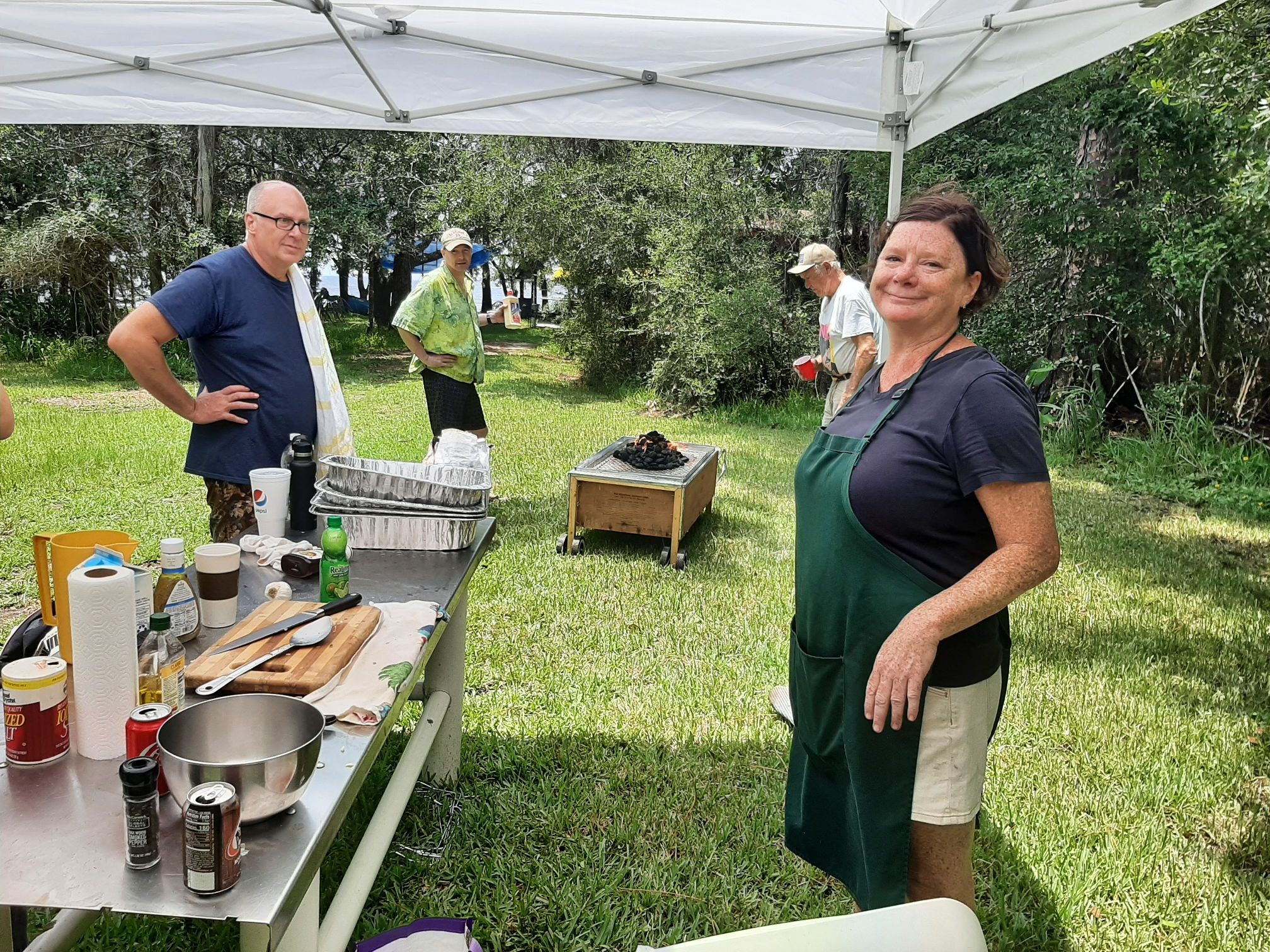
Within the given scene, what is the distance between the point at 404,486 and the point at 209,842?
1626 millimetres

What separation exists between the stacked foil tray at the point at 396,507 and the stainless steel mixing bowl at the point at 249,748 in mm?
1124

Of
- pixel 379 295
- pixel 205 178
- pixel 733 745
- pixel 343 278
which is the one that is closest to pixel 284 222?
pixel 733 745

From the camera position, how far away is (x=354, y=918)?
2023 mm

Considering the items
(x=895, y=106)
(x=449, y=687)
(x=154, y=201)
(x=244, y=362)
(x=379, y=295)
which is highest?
(x=154, y=201)

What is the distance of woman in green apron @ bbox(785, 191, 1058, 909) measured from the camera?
186 centimetres

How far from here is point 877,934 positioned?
1.22 m

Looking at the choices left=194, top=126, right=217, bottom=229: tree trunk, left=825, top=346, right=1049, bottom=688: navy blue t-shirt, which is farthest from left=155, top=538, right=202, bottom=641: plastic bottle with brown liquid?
left=194, top=126, right=217, bottom=229: tree trunk

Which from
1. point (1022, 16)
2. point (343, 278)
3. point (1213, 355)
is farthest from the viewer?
point (343, 278)

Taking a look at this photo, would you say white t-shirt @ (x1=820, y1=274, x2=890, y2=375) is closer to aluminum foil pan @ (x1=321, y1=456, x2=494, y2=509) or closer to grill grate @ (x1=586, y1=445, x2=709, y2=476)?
grill grate @ (x1=586, y1=445, x2=709, y2=476)

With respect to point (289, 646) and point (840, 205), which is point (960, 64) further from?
point (840, 205)

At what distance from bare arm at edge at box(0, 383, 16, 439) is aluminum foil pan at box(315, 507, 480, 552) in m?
0.83

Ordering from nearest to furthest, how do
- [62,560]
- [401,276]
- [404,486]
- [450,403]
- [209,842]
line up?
[209,842], [62,560], [404,486], [450,403], [401,276]

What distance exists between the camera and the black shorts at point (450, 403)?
6.43 meters

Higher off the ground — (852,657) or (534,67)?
(534,67)
